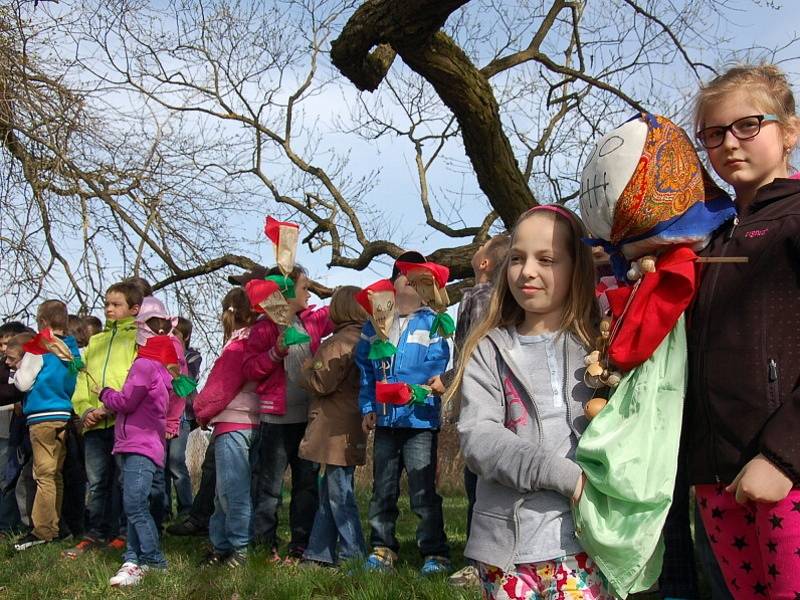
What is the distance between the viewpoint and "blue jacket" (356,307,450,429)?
182 inches

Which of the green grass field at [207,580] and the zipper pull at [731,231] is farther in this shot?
the green grass field at [207,580]

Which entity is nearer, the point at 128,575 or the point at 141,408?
the point at 128,575

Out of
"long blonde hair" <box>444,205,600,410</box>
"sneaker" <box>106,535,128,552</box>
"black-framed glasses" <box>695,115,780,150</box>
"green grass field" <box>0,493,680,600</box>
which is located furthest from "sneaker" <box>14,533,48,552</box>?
"black-framed glasses" <box>695,115,780,150</box>

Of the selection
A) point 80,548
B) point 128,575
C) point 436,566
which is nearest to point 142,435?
point 128,575

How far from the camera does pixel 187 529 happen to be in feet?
21.5

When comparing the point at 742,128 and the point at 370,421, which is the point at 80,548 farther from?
the point at 742,128

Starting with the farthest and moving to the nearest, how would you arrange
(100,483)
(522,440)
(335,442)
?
(100,483) < (335,442) < (522,440)

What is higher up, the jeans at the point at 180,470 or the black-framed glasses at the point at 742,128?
the black-framed glasses at the point at 742,128

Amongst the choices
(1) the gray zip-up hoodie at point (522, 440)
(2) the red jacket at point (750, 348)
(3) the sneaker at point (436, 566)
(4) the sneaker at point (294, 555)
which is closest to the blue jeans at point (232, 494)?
(4) the sneaker at point (294, 555)

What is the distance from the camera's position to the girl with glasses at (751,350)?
1960 millimetres

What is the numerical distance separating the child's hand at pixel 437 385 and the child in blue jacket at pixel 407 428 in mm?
44

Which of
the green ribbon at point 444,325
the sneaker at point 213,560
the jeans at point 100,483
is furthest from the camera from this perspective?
the jeans at point 100,483

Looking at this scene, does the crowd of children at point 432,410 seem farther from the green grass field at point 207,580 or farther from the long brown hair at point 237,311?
the green grass field at point 207,580

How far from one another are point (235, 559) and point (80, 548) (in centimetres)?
158
